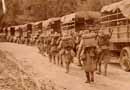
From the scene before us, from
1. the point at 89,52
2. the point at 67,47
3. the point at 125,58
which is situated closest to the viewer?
the point at 89,52

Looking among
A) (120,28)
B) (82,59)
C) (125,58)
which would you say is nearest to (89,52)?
(82,59)

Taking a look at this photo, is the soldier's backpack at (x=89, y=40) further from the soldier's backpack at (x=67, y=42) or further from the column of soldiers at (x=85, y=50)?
the soldier's backpack at (x=67, y=42)

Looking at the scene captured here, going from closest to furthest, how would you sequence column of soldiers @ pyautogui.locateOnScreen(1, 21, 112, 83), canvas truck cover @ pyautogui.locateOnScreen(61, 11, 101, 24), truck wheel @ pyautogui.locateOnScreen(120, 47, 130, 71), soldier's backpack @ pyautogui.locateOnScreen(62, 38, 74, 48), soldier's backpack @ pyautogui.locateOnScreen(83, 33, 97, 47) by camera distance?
soldier's backpack @ pyautogui.locateOnScreen(83, 33, 97, 47)
column of soldiers @ pyautogui.locateOnScreen(1, 21, 112, 83)
soldier's backpack @ pyautogui.locateOnScreen(62, 38, 74, 48)
truck wheel @ pyautogui.locateOnScreen(120, 47, 130, 71)
canvas truck cover @ pyautogui.locateOnScreen(61, 11, 101, 24)

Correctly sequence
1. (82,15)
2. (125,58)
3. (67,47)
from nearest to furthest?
A: 1. (67,47)
2. (125,58)
3. (82,15)

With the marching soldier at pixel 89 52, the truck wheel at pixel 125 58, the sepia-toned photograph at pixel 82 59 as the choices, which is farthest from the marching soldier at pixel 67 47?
the truck wheel at pixel 125 58

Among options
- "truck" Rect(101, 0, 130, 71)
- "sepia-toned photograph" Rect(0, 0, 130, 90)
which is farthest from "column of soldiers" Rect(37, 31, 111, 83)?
"truck" Rect(101, 0, 130, 71)

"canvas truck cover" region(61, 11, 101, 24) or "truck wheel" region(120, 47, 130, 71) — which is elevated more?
"canvas truck cover" region(61, 11, 101, 24)

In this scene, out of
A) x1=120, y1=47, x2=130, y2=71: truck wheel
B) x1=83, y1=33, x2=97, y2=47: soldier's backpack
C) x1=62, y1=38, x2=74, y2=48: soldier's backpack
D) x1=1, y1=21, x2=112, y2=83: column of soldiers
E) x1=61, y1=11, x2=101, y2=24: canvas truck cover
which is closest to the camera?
x1=83, y1=33, x2=97, y2=47: soldier's backpack

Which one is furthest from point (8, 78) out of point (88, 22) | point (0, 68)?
point (88, 22)

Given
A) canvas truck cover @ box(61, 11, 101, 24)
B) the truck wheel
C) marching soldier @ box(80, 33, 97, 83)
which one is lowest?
the truck wheel

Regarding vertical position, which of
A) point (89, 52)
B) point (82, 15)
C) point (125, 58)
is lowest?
point (125, 58)

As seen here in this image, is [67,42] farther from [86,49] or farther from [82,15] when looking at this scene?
[82,15]

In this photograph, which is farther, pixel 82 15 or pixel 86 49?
pixel 82 15

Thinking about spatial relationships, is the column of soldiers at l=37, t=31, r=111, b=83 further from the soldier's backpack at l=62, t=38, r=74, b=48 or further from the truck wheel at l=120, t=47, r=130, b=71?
the truck wheel at l=120, t=47, r=130, b=71
